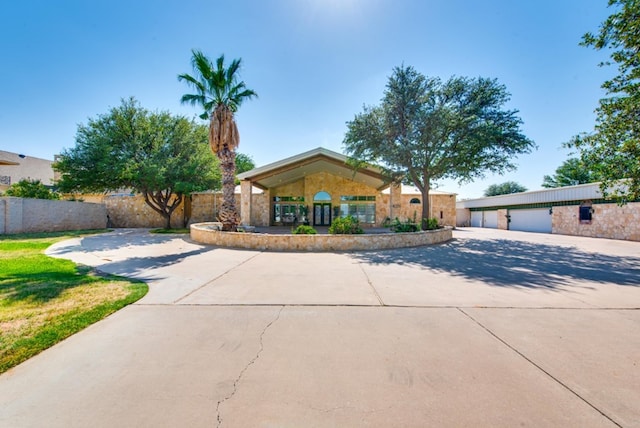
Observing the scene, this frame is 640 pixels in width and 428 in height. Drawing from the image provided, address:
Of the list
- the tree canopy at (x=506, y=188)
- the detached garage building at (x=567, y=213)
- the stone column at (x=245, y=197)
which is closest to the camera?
the detached garage building at (x=567, y=213)

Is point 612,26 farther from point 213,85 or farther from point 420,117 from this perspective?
point 213,85

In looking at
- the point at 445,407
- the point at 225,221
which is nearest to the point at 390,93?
the point at 225,221

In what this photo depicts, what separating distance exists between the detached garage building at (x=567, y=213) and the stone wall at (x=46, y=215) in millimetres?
39639

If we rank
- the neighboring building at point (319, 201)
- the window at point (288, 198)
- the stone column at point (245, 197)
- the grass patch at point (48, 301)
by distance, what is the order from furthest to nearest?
the window at point (288, 198) < the neighboring building at point (319, 201) < the stone column at point (245, 197) < the grass patch at point (48, 301)

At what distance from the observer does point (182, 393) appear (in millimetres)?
2355

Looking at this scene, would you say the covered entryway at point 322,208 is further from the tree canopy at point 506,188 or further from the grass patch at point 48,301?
the tree canopy at point 506,188

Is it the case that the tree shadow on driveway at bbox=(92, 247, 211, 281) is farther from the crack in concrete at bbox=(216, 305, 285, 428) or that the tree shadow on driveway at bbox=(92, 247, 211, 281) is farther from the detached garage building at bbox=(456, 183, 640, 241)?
the detached garage building at bbox=(456, 183, 640, 241)

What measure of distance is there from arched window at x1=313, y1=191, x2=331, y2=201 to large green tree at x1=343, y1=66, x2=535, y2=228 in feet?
30.4

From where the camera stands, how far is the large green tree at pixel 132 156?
17.3 meters

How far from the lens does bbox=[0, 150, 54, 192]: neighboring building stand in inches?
1134

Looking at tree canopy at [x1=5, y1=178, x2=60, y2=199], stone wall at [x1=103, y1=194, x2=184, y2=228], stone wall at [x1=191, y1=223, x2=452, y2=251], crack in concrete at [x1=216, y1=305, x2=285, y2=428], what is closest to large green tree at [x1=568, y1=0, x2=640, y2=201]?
stone wall at [x1=191, y1=223, x2=452, y2=251]

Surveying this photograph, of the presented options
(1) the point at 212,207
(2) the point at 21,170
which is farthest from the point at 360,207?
(2) the point at 21,170

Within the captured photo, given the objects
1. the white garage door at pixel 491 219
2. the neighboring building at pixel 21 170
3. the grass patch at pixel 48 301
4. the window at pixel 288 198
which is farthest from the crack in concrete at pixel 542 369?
the neighboring building at pixel 21 170

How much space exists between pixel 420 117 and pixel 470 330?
13.0 meters
